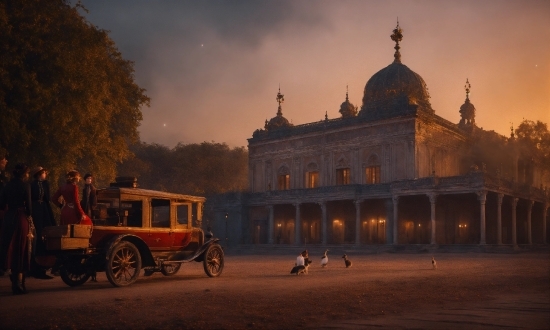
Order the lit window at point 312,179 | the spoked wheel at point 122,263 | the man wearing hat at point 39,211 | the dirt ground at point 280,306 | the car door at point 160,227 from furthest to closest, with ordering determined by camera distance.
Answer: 1. the lit window at point 312,179
2. the car door at point 160,227
3. the spoked wheel at point 122,263
4. the man wearing hat at point 39,211
5. the dirt ground at point 280,306

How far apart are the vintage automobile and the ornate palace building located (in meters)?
26.3

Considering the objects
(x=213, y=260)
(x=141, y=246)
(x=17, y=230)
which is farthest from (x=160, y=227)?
(x=17, y=230)

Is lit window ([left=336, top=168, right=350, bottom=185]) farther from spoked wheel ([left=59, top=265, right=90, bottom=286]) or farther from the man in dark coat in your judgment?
the man in dark coat

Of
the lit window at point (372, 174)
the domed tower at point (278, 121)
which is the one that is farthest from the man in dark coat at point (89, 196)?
the domed tower at point (278, 121)

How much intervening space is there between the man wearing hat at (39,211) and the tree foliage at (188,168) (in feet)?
177

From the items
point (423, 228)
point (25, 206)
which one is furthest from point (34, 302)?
point (423, 228)

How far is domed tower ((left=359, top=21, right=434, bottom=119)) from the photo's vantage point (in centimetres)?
4444

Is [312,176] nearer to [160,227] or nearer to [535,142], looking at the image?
[535,142]

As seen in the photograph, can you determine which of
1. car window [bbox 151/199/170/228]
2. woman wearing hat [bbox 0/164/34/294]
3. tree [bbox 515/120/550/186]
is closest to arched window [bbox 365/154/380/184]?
tree [bbox 515/120/550/186]

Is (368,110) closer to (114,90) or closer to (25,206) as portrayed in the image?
(114,90)

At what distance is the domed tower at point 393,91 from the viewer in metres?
→ 44.4

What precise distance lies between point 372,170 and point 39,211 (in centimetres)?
3694

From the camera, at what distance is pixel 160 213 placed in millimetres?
13211

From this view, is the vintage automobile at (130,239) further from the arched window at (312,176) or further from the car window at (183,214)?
the arched window at (312,176)
